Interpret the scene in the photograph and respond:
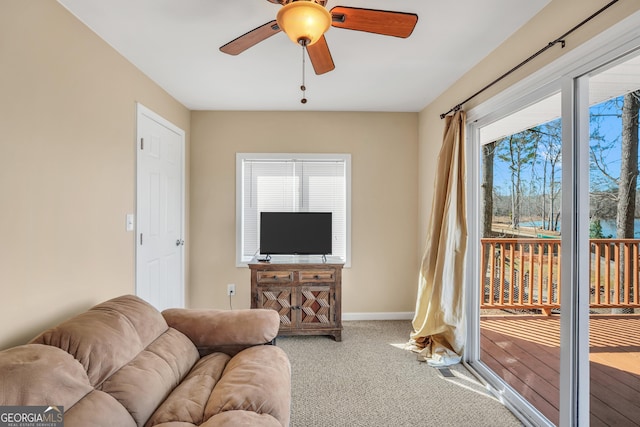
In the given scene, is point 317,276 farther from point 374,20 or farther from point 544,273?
point 374,20

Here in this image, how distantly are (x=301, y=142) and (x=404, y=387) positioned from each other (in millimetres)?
2712

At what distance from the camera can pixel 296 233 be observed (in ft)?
11.4

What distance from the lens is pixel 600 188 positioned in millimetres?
1575

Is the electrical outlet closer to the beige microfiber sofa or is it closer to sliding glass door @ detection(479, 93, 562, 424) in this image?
the beige microfiber sofa

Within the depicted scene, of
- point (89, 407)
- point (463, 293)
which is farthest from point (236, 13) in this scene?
point (463, 293)

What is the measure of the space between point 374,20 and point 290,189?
8.14 feet

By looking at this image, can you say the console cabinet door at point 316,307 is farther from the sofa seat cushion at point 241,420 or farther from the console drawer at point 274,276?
the sofa seat cushion at point 241,420

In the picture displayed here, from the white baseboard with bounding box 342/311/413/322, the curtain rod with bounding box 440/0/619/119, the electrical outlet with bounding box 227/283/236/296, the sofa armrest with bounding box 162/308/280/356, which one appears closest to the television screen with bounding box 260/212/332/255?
the electrical outlet with bounding box 227/283/236/296

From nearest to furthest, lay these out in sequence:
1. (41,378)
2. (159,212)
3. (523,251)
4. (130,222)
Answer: (41,378)
(523,251)
(130,222)
(159,212)

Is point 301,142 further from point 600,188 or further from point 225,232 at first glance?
point 600,188

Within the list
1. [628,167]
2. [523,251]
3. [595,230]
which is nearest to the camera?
[628,167]

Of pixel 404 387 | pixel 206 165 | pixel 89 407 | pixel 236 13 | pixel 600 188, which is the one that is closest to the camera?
pixel 89 407

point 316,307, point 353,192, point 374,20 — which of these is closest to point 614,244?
point 374,20

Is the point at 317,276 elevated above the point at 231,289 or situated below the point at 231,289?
above
